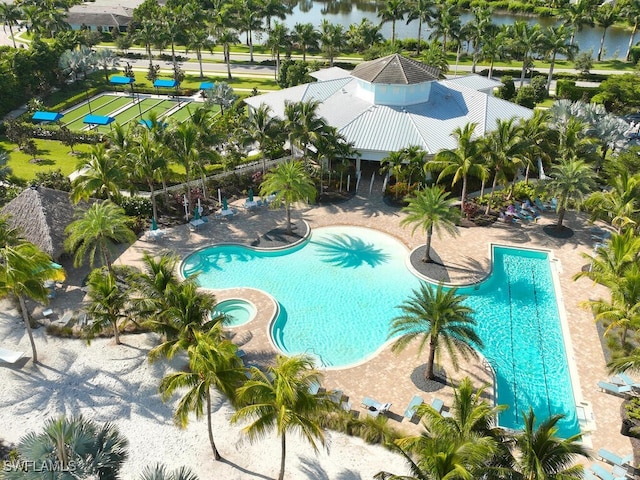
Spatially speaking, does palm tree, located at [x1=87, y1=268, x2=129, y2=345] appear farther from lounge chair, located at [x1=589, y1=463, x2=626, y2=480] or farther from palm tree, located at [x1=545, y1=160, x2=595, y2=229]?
palm tree, located at [x1=545, y1=160, x2=595, y2=229]

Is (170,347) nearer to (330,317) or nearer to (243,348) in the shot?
(243,348)

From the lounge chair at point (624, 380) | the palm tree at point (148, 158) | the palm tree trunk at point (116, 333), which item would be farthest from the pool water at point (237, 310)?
the lounge chair at point (624, 380)

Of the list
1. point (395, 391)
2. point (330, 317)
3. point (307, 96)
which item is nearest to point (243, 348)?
point (330, 317)

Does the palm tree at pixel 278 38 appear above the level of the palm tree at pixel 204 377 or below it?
above

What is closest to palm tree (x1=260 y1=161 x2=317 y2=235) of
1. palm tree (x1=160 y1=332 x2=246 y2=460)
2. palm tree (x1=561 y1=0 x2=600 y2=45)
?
palm tree (x1=160 y1=332 x2=246 y2=460)

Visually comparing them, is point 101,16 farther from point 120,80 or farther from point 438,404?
point 438,404

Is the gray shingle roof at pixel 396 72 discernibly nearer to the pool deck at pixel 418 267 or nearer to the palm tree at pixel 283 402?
the pool deck at pixel 418 267
